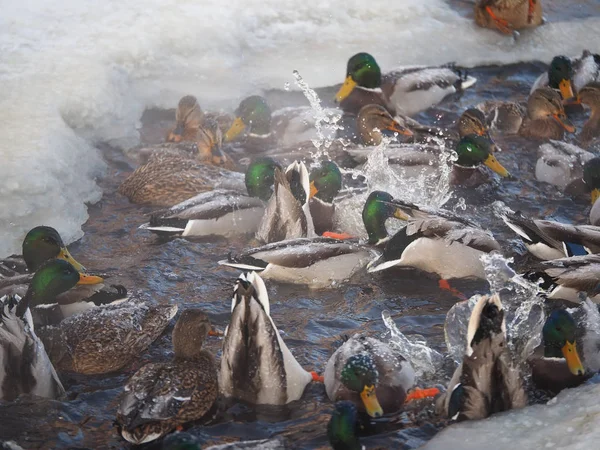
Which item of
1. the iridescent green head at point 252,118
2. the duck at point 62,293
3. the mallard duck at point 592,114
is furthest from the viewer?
the mallard duck at point 592,114

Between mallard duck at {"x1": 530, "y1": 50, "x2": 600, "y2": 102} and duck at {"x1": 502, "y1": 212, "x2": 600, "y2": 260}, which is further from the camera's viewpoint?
mallard duck at {"x1": 530, "y1": 50, "x2": 600, "y2": 102}

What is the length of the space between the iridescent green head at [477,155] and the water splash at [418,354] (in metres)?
2.70

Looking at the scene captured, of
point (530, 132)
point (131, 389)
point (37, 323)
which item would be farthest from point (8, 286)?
point (530, 132)

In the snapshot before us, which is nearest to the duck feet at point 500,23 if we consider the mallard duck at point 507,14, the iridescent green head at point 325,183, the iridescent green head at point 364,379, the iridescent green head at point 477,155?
the mallard duck at point 507,14

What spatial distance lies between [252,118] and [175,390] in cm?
430

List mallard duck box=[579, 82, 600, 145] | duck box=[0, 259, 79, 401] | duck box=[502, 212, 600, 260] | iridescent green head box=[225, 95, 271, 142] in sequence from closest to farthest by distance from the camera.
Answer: duck box=[0, 259, 79, 401] → duck box=[502, 212, 600, 260] → iridescent green head box=[225, 95, 271, 142] → mallard duck box=[579, 82, 600, 145]

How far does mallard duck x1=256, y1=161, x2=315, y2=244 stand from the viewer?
687 centimetres

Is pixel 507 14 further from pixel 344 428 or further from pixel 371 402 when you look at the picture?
pixel 344 428

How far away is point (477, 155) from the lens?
814cm

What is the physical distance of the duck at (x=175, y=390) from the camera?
4.82m

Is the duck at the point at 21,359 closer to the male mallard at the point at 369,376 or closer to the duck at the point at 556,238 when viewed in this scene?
the male mallard at the point at 369,376

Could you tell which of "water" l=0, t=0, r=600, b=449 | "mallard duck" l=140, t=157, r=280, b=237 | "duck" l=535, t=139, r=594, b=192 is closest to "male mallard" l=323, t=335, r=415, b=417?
"water" l=0, t=0, r=600, b=449

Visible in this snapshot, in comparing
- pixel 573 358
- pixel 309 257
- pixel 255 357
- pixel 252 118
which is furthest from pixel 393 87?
pixel 255 357

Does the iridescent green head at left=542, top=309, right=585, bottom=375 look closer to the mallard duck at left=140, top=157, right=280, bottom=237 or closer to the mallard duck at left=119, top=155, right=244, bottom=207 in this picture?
the mallard duck at left=140, top=157, right=280, bottom=237
